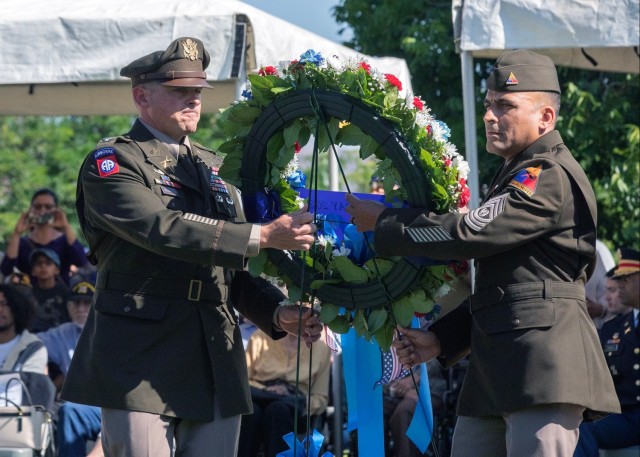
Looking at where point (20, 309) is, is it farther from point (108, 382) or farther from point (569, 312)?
point (569, 312)

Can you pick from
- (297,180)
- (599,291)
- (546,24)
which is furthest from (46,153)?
(297,180)

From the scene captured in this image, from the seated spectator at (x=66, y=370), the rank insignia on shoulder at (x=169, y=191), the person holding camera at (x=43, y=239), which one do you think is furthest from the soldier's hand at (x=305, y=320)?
the person holding camera at (x=43, y=239)

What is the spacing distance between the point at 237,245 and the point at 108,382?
65 cm

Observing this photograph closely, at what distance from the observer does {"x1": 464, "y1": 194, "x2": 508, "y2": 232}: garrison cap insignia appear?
3666 mm

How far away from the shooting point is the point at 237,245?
3.78m

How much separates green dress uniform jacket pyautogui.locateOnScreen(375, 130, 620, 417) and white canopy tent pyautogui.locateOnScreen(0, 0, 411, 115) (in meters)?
2.43

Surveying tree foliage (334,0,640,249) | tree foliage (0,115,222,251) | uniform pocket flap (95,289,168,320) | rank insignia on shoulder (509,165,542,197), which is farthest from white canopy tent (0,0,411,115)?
tree foliage (0,115,222,251)

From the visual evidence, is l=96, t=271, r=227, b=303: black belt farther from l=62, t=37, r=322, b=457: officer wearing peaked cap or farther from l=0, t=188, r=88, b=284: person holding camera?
l=0, t=188, r=88, b=284: person holding camera

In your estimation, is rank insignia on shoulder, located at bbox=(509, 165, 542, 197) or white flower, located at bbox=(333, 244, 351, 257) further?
white flower, located at bbox=(333, 244, 351, 257)

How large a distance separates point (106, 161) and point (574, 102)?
26.0ft

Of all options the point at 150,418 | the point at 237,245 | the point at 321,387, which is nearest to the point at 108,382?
the point at 150,418

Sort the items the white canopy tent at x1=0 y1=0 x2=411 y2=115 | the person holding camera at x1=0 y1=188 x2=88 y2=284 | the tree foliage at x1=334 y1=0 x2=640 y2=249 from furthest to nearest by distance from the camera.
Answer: the tree foliage at x1=334 y1=0 x2=640 y2=249 → the person holding camera at x1=0 y1=188 x2=88 y2=284 → the white canopy tent at x1=0 y1=0 x2=411 y2=115

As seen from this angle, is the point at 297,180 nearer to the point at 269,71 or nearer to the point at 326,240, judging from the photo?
Result: the point at 326,240

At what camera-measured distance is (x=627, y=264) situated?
7090mm
